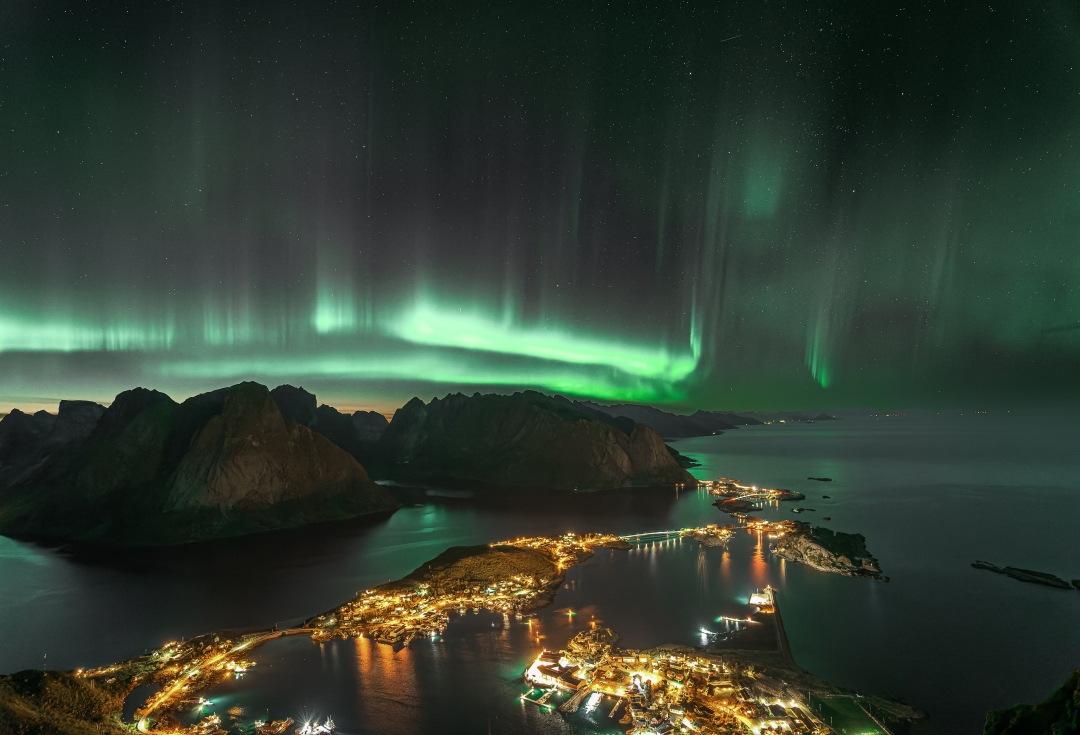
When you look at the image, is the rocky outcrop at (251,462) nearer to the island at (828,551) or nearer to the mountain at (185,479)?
the mountain at (185,479)

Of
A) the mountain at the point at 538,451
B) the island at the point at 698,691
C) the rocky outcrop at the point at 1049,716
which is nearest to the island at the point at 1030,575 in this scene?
the island at the point at 698,691

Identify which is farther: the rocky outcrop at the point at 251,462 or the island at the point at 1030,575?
the rocky outcrop at the point at 251,462

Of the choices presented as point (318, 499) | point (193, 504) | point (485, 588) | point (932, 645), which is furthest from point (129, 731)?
point (318, 499)

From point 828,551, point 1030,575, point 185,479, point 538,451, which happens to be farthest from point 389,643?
point 538,451

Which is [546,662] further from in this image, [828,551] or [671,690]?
[828,551]

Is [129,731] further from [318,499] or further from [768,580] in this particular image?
[318,499]

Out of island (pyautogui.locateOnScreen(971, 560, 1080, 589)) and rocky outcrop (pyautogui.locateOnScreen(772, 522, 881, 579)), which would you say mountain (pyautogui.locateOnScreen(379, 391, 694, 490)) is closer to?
rocky outcrop (pyautogui.locateOnScreen(772, 522, 881, 579))

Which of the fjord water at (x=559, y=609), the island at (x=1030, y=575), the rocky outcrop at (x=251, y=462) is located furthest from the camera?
the rocky outcrop at (x=251, y=462)
